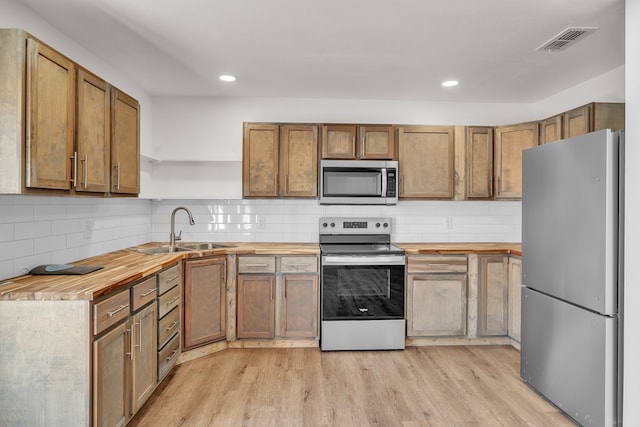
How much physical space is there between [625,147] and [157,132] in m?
3.86

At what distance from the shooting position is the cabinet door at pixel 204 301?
3.18 metres

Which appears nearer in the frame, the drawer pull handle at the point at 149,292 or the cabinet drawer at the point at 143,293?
the cabinet drawer at the point at 143,293

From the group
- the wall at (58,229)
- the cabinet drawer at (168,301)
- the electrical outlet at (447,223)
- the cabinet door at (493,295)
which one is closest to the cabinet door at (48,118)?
the wall at (58,229)

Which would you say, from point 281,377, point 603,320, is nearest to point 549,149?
point 603,320

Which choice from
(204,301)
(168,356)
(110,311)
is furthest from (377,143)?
(110,311)

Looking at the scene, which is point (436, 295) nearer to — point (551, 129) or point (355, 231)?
point (355, 231)

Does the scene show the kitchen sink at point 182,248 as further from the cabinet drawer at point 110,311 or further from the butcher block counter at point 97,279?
the cabinet drawer at point 110,311

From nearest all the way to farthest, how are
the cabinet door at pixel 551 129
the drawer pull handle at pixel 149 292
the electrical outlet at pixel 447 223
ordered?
1. the drawer pull handle at pixel 149 292
2. the cabinet door at pixel 551 129
3. the electrical outlet at pixel 447 223

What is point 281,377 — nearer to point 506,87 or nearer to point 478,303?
point 478,303

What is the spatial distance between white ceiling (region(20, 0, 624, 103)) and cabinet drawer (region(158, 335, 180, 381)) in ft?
7.06

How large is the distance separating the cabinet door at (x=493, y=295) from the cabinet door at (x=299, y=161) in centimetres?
177

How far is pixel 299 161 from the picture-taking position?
12.3 feet

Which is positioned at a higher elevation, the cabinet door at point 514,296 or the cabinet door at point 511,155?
the cabinet door at point 511,155

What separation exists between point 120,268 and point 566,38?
3.23 meters
